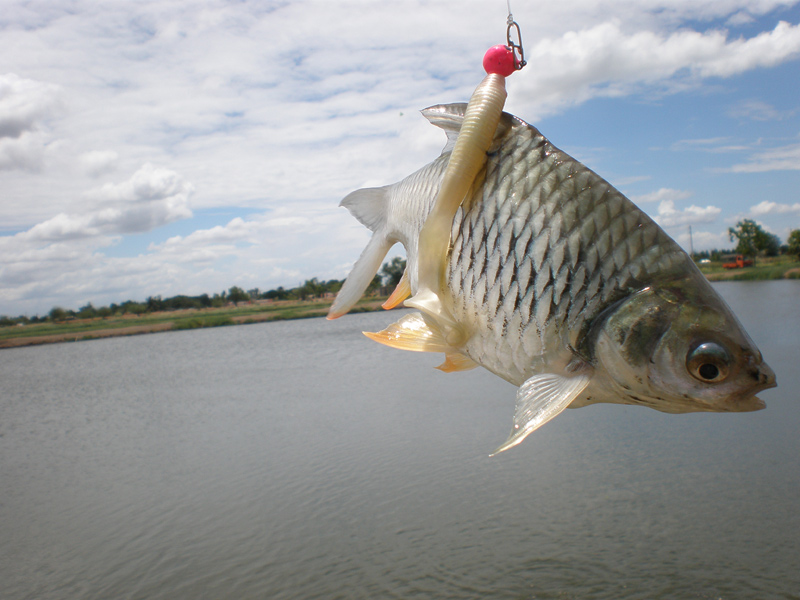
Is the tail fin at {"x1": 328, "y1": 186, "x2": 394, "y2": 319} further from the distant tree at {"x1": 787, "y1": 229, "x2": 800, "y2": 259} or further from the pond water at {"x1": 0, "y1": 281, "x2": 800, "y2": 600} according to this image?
the distant tree at {"x1": 787, "y1": 229, "x2": 800, "y2": 259}

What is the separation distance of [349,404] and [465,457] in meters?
6.74

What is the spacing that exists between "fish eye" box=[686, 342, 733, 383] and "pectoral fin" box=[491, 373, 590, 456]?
0.53 ft

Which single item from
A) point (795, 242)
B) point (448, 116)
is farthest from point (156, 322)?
point (795, 242)

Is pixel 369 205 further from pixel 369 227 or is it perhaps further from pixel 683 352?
pixel 683 352

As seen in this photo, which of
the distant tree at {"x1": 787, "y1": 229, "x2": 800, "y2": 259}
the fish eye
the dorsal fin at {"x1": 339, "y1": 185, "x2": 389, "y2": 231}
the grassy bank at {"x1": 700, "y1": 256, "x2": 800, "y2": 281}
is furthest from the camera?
the distant tree at {"x1": 787, "y1": 229, "x2": 800, "y2": 259}

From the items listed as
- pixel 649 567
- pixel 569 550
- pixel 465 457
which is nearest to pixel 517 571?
pixel 569 550

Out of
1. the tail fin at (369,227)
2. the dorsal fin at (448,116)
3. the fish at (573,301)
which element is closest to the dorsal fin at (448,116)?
the dorsal fin at (448,116)

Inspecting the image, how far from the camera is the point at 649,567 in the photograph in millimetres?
8641

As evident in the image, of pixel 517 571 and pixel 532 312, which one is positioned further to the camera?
pixel 517 571

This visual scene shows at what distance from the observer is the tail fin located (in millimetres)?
1523

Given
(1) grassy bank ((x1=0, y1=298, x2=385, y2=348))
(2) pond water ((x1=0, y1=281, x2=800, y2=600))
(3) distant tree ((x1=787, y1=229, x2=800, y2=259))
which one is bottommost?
(2) pond water ((x1=0, y1=281, x2=800, y2=600))

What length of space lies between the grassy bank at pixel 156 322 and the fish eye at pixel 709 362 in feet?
179

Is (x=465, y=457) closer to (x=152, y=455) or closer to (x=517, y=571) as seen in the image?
(x=517, y=571)

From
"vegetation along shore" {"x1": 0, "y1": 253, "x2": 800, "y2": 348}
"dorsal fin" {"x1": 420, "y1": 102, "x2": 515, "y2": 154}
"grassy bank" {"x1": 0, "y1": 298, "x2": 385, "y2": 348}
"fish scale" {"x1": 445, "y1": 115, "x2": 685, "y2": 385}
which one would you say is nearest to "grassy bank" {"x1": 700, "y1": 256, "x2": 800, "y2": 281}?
"vegetation along shore" {"x1": 0, "y1": 253, "x2": 800, "y2": 348}
